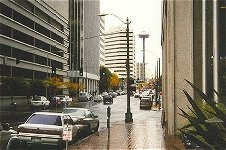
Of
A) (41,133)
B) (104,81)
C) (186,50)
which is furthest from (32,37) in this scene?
(104,81)

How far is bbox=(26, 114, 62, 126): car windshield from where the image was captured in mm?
15188

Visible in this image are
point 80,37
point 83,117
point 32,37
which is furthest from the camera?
point 80,37

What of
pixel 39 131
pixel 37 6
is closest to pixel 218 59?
pixel 39 131

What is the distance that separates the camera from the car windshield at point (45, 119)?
1519 cm

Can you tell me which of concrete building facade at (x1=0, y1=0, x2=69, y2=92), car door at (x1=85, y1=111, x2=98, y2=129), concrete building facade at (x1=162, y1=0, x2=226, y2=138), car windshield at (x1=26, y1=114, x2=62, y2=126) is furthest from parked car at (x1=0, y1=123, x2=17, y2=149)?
concrete building facade at (x1=0, y1=0, x2=69, y2=92)

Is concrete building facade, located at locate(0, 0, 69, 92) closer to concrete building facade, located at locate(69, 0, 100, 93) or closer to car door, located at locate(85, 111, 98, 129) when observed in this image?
concrete building facade, located at locate(69, 0, 100, 93)

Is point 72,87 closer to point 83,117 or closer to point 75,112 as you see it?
point 75,112

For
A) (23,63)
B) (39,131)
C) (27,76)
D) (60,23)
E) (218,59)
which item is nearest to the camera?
(218,59)

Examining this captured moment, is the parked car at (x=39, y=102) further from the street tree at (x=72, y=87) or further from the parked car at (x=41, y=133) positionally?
the parked car at (x=41, y=133)

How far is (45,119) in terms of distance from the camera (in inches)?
605

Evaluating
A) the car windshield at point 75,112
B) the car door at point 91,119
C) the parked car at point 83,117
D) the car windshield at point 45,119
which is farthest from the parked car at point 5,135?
the car door at point 91,119

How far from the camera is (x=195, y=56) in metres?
16.7

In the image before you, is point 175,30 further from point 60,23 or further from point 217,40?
point 60,23

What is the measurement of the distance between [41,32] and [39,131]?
Result: 201 ft
